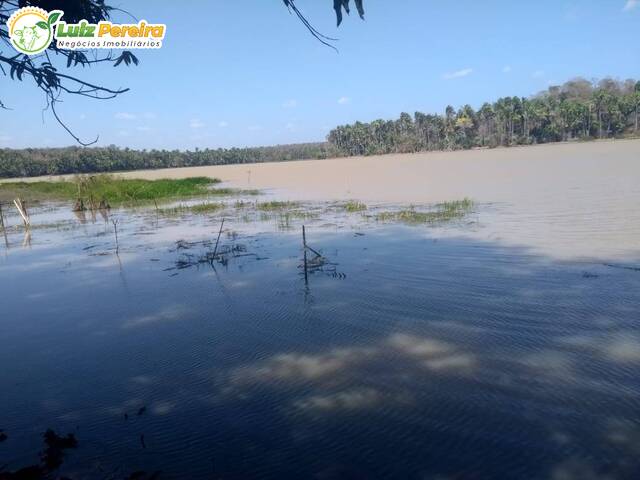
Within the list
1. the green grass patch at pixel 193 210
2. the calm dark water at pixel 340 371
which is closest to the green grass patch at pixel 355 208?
the green grass patch at pixel 193 210

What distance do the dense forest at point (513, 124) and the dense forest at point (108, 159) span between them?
8939 mm

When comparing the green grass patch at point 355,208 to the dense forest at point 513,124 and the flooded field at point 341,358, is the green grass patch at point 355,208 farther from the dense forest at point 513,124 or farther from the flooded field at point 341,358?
the dense forest at point 513,124

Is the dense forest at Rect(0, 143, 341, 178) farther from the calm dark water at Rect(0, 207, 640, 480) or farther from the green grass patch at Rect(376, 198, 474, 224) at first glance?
the calm dark water at Rect(0, 207, 640, 480)

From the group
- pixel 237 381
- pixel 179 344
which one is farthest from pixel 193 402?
pixel 179 344

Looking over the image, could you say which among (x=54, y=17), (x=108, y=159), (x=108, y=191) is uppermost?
(x=108, y=159)

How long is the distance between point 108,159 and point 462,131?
5033 centimetres

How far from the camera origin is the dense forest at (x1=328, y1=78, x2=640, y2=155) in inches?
2232

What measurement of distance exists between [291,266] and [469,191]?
1011 centimetres

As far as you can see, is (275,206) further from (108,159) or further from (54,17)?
(108,159)

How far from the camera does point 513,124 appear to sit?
206ft

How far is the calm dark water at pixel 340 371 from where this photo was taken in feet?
9.52

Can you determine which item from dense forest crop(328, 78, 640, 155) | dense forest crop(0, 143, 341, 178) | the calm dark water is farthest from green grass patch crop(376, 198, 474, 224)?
dense forest crop(0, 143, 341, 178)

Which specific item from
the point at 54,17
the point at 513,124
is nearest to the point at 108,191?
the point at 54,17

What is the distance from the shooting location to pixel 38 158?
61.8 metres
